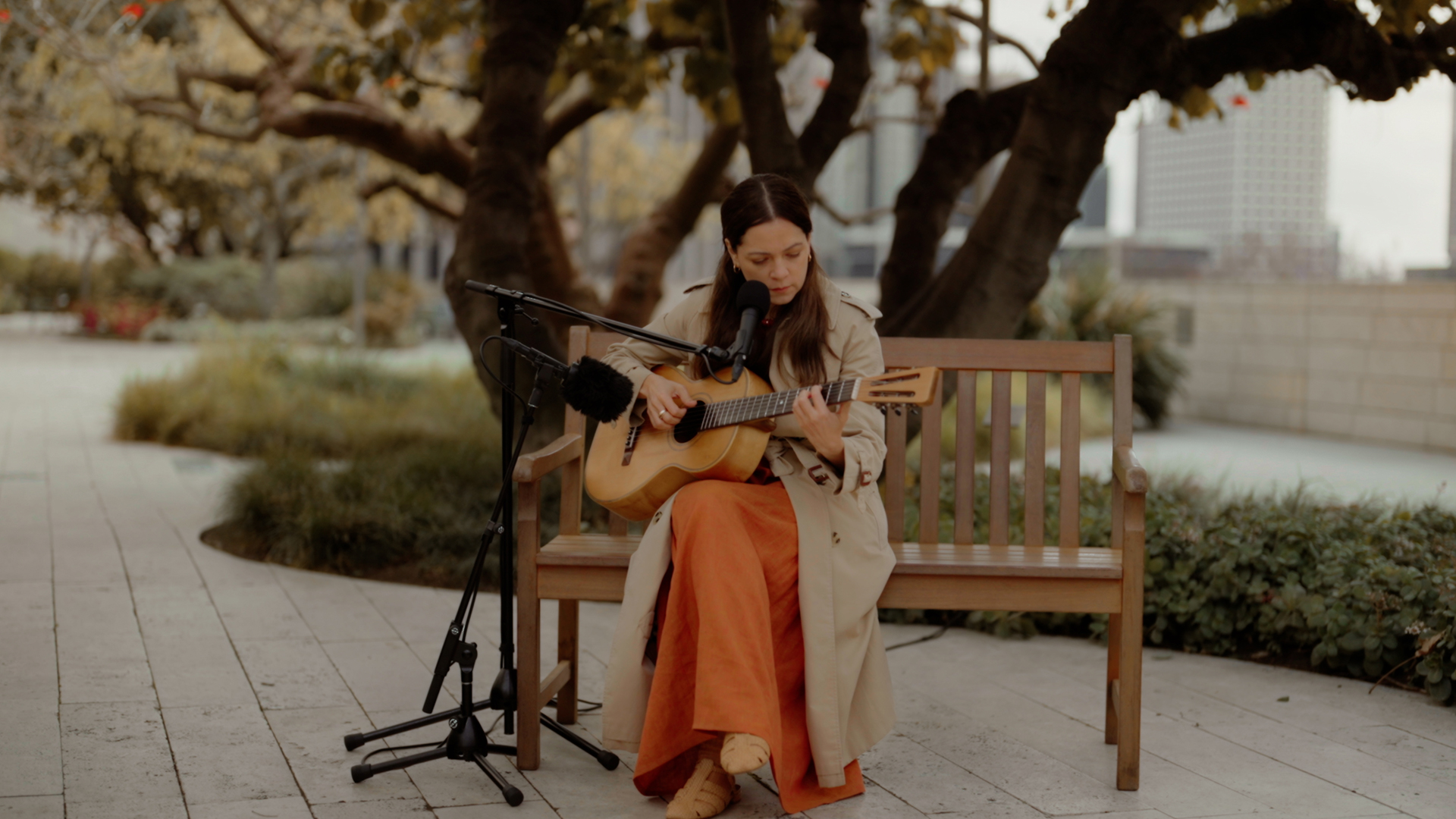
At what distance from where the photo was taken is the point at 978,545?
3906 millimetres

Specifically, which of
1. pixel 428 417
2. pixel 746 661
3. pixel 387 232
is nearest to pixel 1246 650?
pixel 746 661

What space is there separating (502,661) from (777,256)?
1.30 metres

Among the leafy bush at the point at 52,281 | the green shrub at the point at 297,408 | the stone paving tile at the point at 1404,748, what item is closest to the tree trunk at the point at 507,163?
the green shrub at the point at 297,408

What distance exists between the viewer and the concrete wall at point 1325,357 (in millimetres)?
10703

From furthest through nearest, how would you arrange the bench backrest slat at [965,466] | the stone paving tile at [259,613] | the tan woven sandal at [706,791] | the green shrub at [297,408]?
1. the green shrub at [297,408]
2. the stone paving tile at [259,613]
3. the bench backrest slat at [965,466]
4. the tan woven sandal at [706,791]

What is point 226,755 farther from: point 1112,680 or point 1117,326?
point 1117,326

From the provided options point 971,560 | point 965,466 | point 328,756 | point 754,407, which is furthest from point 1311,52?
point 328,756

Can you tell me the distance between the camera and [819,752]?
3.20 metres

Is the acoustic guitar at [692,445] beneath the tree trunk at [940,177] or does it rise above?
beneath

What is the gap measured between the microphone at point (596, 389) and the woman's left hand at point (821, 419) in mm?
440

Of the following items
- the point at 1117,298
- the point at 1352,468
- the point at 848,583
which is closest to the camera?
the point at 848,583

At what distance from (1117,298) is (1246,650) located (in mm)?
8710

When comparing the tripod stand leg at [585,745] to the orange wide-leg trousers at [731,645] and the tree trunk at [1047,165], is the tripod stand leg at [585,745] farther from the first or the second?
the tree trunk at [1047,165]

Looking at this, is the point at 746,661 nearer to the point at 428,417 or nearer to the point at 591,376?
the point at 591,376
